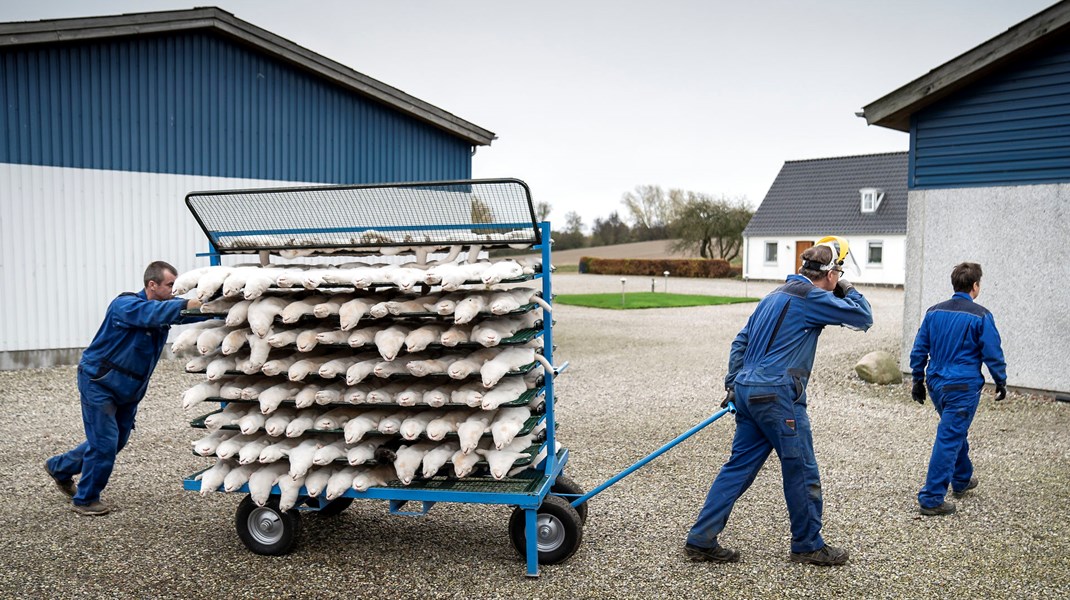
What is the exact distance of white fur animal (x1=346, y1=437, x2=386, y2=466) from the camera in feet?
15.9

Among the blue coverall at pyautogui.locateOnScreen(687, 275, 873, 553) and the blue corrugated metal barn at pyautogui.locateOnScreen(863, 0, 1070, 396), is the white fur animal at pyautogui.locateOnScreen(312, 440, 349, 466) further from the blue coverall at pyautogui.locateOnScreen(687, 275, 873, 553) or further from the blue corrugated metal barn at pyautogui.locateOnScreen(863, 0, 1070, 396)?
the blue corrugated metal barn at pyautogui.locateOnScreen(863, 0, 1070, 396)

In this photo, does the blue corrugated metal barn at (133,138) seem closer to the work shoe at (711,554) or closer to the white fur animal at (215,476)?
the white fur animal at (215,476)

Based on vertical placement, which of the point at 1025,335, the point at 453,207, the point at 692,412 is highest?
the point at 453,207

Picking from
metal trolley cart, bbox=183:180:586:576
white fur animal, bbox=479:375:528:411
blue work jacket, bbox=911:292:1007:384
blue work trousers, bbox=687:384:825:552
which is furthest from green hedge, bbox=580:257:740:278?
white fur animal, bbox=479:375:528:411

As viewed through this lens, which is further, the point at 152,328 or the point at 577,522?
the point at 152,328

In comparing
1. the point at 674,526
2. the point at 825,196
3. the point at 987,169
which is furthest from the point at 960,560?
the point at 825,196

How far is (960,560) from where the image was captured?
16.5 feet

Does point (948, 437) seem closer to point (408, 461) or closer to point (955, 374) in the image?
point (955, 374)

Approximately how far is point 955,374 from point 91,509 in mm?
6457

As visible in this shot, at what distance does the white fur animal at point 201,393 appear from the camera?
16.7ft

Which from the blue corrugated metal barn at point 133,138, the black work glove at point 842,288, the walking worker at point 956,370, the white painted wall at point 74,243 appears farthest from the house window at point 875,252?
the black work glove at point 842,288

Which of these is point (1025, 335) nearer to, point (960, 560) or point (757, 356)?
point (960, 560)

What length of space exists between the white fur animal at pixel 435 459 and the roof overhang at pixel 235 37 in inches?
423

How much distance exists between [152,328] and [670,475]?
4.29m
